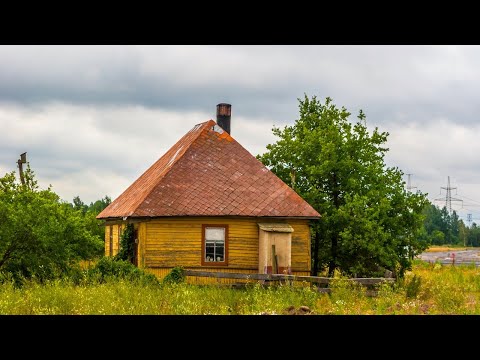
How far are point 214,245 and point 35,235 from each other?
24.0ft

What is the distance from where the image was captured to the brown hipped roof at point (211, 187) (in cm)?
2461

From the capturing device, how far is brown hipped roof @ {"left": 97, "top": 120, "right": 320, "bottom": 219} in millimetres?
24609

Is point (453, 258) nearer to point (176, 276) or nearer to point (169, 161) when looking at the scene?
point (169, 161)

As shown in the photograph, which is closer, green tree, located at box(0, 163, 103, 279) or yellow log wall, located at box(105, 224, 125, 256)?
green tree, located at box(0, 163, 103, 279)

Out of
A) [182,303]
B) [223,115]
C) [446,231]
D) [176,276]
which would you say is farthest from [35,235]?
[446,231]

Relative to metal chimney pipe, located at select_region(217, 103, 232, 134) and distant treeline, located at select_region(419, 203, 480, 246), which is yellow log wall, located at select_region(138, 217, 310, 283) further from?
distant treeline, located at select_region(419, 203, 480, 246)

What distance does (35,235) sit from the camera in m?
19.5

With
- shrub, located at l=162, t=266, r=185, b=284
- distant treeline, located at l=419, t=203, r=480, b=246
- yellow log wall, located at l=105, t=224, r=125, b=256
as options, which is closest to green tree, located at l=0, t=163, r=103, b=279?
shrub, located at l=162, t=266, r=185, b=284

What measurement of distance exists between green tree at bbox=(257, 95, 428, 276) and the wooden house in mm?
2282

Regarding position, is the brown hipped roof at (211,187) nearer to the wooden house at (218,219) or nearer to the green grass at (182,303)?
the wooden house at (218,219)

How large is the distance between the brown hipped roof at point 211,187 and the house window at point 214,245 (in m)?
0.71
